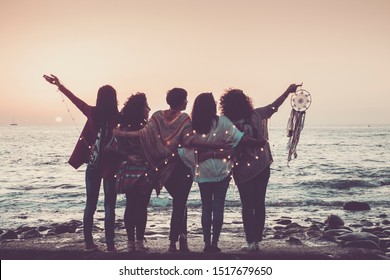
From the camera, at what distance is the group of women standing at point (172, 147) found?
544 centimetres

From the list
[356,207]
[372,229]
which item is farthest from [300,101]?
[356,207]

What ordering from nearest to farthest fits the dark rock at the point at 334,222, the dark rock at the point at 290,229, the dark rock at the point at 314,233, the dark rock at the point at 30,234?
the dark rock at the point at 314,233, the dark rock at the point at 30,234, the dark rock at the point at 290,229, the dark rock at the point at 334,222

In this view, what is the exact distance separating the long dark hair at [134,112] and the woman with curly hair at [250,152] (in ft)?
3.07

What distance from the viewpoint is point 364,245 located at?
759 centimetres

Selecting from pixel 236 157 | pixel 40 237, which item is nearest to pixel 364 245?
pixel 236 157

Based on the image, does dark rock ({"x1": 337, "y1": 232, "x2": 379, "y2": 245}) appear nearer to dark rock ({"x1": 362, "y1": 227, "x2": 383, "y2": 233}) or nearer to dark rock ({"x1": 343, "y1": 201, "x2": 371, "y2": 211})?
dark rock ({"x1": 362, "y1": 227, "x2": 383, "y2": 233})

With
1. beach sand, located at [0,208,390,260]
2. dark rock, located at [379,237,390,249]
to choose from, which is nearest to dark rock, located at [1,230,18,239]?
beach sand, located at [0,208,390,260]

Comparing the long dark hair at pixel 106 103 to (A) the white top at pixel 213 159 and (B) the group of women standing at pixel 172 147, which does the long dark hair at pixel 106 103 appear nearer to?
(B) the group of women standing at pixel 172 147

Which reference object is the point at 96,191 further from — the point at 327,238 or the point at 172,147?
the point at 327,238

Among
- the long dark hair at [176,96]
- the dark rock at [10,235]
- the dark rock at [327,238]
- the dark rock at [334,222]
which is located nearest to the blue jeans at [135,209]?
the long dark hair at [176,96]

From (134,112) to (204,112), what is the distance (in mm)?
798

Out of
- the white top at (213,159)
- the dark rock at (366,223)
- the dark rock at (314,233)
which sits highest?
the white top at (213,159)

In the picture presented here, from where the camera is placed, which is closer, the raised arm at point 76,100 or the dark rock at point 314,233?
the raised arm at point 76,100
